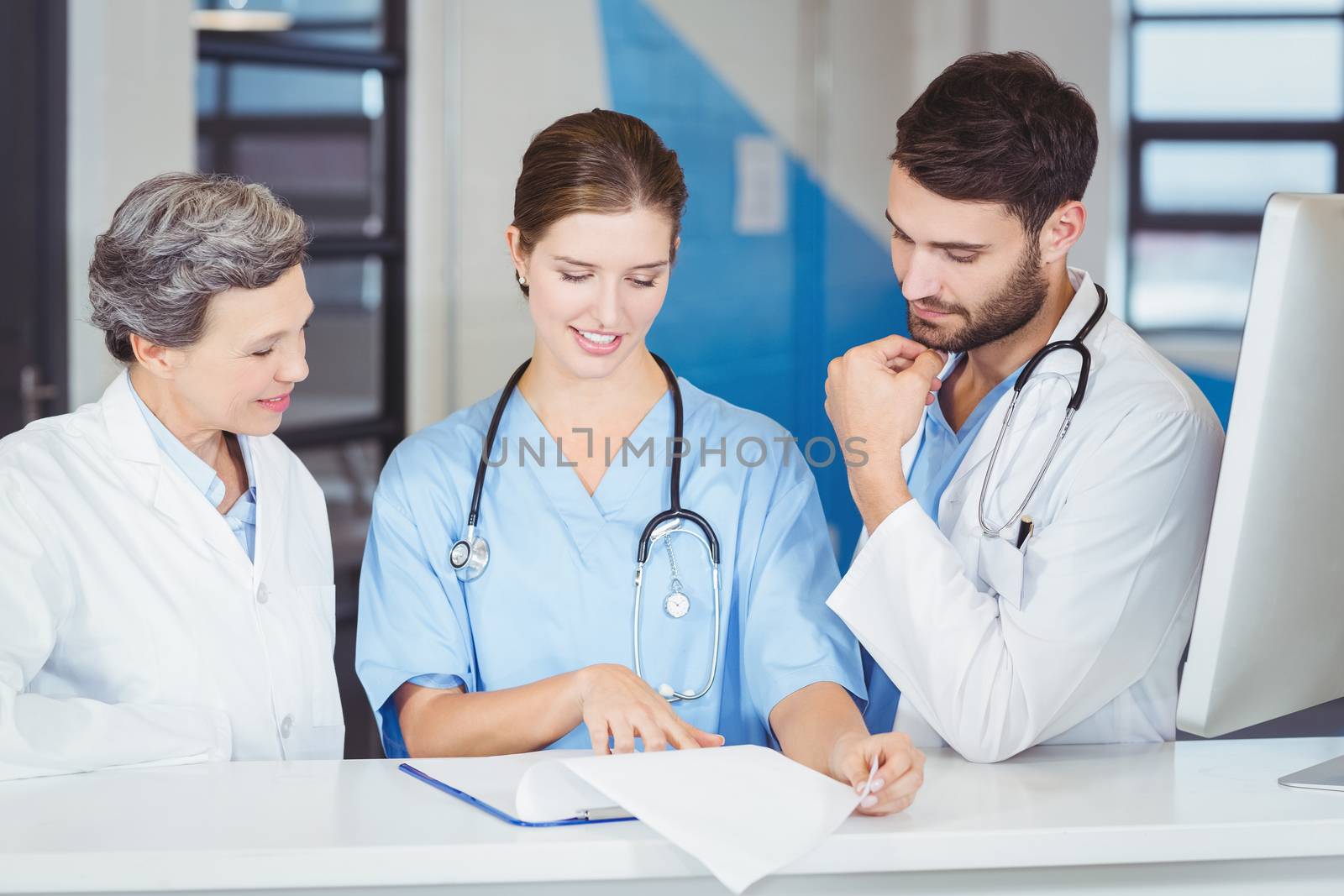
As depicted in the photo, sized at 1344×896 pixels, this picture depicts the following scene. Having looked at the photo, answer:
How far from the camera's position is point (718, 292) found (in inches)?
139

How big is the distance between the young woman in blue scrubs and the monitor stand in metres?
0.43

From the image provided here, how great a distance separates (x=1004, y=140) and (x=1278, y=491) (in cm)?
56

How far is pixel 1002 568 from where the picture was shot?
139 cm

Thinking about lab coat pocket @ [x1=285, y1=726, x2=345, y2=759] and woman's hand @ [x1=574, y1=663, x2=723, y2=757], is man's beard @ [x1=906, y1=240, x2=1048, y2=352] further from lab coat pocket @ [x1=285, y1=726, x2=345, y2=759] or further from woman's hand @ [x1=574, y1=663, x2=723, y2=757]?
lab coat pocket @ [x1=285, y1=726, x2=345, y2=759]

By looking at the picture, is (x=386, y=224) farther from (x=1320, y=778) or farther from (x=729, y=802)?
(x=1320, y=778)

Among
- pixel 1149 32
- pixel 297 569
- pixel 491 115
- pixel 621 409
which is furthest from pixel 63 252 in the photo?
pixel 1149 32

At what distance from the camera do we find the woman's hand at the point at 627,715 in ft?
3.99

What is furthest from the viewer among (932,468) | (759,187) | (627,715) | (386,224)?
(759,187)

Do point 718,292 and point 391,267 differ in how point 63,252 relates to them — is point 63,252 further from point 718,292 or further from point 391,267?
point 718,292

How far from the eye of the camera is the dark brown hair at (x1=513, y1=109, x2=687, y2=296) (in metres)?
1.43

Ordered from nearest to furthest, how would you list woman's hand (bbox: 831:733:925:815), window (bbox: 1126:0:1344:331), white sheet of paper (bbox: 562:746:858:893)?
white sheet of paper (bbox: 562:746:858:893)
woman's hand (bbox: 831:733:925:815)
window (bbox: 1126:0:1344:331)

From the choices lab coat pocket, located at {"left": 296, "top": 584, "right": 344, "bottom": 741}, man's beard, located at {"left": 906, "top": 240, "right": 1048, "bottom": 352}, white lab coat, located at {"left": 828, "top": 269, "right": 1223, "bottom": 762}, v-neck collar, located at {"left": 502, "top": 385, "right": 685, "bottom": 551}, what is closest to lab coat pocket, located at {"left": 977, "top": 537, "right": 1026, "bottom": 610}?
white lab coat, located at {"left": 828, "top": 269, "right": 1223, "bottom": 762}

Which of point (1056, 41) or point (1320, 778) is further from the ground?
point (1056, 41)

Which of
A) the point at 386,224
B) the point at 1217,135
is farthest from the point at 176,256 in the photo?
the point at 1217,135
